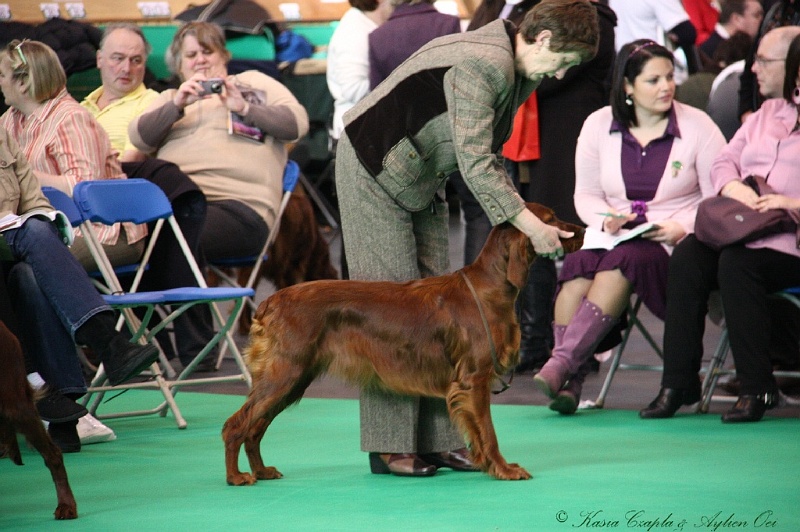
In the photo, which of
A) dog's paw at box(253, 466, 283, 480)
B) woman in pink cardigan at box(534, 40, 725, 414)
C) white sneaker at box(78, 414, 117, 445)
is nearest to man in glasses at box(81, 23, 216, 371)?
white sneaker at box(78, 414, 117, 445)

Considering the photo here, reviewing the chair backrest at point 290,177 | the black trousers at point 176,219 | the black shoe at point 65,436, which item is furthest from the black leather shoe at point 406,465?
the chair backrest at point 290,177

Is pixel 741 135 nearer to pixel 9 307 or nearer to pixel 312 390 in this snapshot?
pixel 312 390

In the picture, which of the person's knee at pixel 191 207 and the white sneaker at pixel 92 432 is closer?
the white sneaker at pixel 92 432

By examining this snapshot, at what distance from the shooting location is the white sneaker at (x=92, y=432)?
4262 mm

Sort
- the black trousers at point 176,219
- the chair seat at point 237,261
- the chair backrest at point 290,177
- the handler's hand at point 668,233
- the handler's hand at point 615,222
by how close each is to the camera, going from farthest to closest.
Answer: the chair backrest at point 290,177, the chair seat at point 237,261, the black trousers at point 176,219, the handler's hand at point 615,222, the handler's hand at point 668,233

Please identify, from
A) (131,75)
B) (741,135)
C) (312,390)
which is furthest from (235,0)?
(741,135)

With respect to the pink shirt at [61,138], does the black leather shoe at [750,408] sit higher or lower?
lower

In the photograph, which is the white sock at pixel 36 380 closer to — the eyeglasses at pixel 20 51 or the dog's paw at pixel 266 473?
the dog's paw at pixel 266 473

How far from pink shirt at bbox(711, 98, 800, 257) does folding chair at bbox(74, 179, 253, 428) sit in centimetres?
198

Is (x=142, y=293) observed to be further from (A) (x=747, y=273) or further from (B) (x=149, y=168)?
(A) (x=747, y=273)

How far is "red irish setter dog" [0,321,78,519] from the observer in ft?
9.82

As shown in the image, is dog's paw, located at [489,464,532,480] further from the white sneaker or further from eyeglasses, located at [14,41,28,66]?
eyeglasses, located at [14,41,28,66]

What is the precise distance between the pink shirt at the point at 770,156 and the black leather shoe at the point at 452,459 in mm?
1511

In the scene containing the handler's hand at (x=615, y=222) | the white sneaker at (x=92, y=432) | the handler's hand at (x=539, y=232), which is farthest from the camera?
the handler's hand at (x=615, y=222)
